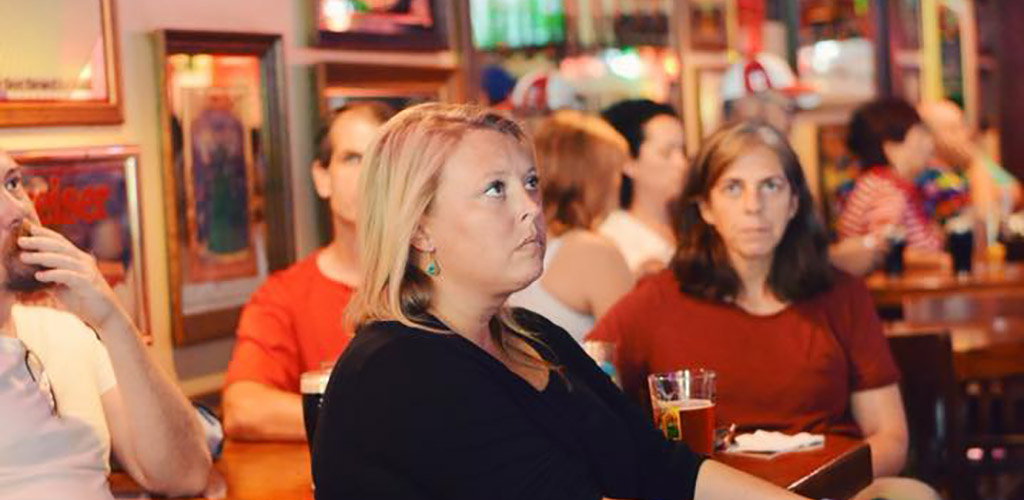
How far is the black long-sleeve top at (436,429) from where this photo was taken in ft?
7.46

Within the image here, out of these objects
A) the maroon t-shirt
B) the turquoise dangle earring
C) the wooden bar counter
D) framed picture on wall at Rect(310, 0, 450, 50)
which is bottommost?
the wooden bar counter

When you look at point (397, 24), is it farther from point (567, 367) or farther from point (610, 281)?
point (567, 367)

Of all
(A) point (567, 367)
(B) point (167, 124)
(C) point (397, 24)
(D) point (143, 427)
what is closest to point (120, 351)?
(D) point (143, 427)

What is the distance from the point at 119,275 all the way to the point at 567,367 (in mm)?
1506

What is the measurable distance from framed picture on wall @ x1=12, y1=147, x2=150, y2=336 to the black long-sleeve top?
4.60 ft

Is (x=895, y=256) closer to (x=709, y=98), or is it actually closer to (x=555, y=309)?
(x=709, y=98)

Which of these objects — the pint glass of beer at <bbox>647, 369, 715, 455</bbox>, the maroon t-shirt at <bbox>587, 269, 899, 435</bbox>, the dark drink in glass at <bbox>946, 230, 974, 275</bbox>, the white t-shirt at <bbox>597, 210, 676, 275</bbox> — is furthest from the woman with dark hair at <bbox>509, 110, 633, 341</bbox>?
the dark drink in glass at <bbox>946, 230, 974, 275</bbox>

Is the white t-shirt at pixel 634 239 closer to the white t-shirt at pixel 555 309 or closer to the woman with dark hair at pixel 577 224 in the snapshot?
the woman with dark hair at pixel 577 224

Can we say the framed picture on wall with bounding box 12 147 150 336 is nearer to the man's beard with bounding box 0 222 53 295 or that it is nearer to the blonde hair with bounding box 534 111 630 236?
the man's beard with bounding box 0 222 53 295

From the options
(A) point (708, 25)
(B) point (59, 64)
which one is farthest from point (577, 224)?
(A) point (708, 25)

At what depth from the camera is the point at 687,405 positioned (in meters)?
3.03

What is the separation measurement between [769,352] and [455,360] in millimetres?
1612

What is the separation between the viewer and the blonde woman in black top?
A: 7.50ft

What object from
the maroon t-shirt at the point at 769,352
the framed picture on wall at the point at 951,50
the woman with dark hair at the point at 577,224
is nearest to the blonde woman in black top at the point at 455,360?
the maroon t-shirt at the point at 769,352
